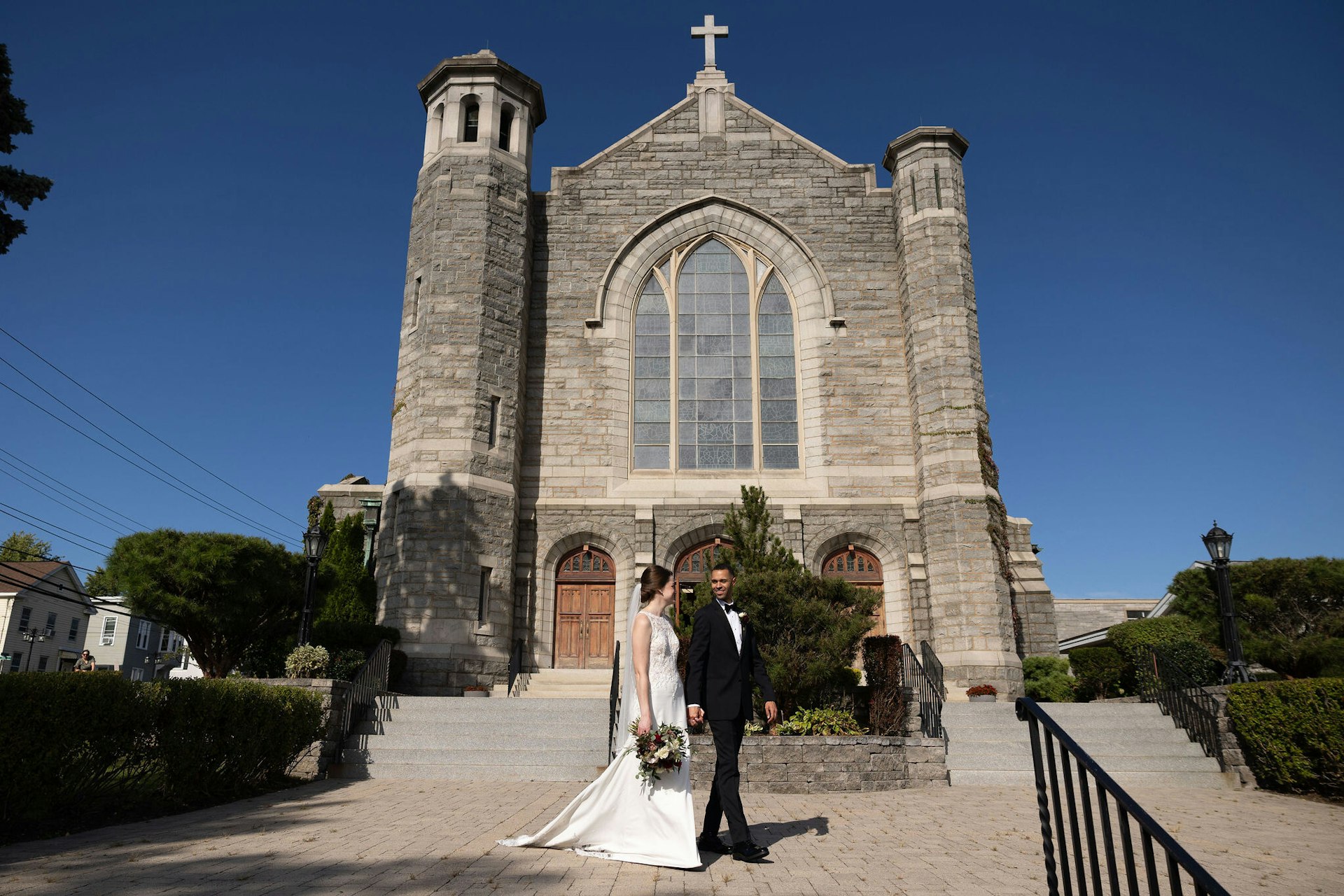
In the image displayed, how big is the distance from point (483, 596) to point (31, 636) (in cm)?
2856

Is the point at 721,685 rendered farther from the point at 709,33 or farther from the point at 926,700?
the point at 709,33

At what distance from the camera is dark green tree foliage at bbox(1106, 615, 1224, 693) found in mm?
12972

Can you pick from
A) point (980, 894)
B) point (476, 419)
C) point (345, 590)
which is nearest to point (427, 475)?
point (476, 419)

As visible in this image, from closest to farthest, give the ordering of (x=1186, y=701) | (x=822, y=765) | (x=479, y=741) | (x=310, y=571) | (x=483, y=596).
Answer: (x=822, y=765), (x=479, y=741), (x=1186, y=701), (x=310, y=571), (x=483, y=596)

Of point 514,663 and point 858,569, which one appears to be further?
point 858,569

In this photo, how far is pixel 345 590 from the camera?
49.8 feet

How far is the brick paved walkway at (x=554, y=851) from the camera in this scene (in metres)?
4.39

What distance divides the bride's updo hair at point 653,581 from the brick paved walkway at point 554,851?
154cm

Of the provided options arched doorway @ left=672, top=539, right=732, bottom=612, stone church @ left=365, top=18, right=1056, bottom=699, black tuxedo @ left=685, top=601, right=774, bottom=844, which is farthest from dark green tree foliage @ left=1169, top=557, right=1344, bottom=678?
black tuxedo @ left=685, top=601, right=774, bottom=844

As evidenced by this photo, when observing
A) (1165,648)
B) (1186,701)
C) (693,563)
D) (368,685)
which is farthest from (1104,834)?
(693,563)

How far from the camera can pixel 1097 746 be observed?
10.3 metres

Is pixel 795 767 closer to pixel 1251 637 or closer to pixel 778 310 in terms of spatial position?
pixel 778 310

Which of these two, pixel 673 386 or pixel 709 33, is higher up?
pixel 709 33

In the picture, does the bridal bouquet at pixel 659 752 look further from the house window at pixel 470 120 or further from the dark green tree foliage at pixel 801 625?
the house window at pixel 470 120
